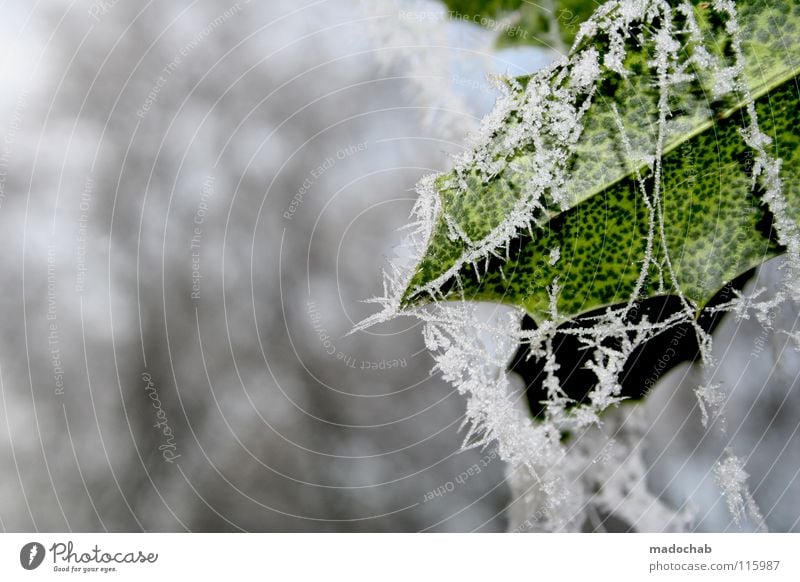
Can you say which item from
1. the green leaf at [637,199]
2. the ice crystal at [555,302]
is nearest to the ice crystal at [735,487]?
the ice crystal at [555,302]

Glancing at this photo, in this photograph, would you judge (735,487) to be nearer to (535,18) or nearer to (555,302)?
(555,302)

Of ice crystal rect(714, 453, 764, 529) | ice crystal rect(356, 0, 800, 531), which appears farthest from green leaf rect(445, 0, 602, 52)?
ice crystal rect(714, 453, 764, 529)
